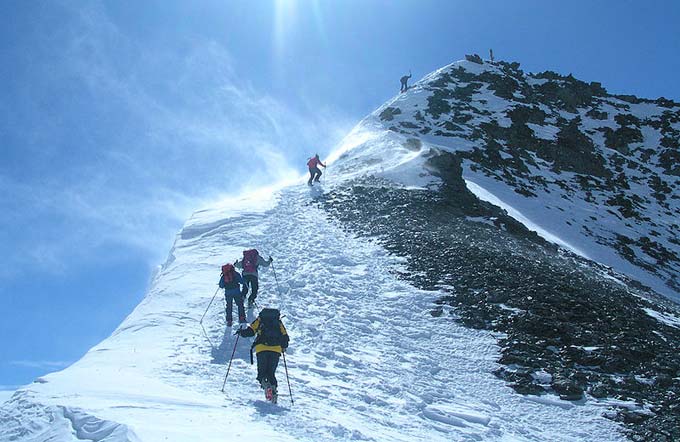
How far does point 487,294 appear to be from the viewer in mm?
13102

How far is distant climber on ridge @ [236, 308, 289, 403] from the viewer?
776 cm

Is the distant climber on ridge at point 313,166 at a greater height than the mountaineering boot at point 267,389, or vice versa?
the distant climber on ridge at point 313,166

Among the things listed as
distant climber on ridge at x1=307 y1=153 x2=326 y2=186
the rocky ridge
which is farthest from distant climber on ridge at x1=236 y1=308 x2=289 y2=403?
distant climber on ridge at x1=307 y1=153 x2=326 y2=186

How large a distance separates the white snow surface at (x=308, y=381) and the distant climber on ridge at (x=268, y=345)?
0.99 feet

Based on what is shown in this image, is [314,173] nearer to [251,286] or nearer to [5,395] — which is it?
[251,286]

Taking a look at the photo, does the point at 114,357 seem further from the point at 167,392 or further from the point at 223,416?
the point at 223,416

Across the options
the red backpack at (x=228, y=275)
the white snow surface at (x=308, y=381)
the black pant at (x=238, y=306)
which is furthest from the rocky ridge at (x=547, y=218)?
the red backpack at (x=228, y=275)

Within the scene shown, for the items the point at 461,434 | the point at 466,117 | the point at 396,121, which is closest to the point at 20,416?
the point at 461,434

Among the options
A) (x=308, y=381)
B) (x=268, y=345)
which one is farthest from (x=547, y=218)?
(x=268, y=345)

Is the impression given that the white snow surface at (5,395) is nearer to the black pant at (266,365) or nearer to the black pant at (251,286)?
the black pant at (266,365)

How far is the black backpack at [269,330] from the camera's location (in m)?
8.06

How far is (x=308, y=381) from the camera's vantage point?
8.73m

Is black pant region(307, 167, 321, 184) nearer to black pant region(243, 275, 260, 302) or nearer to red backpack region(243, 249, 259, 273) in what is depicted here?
red backpack region(243, 249, 259, 273)

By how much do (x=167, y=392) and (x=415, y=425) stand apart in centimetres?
359
